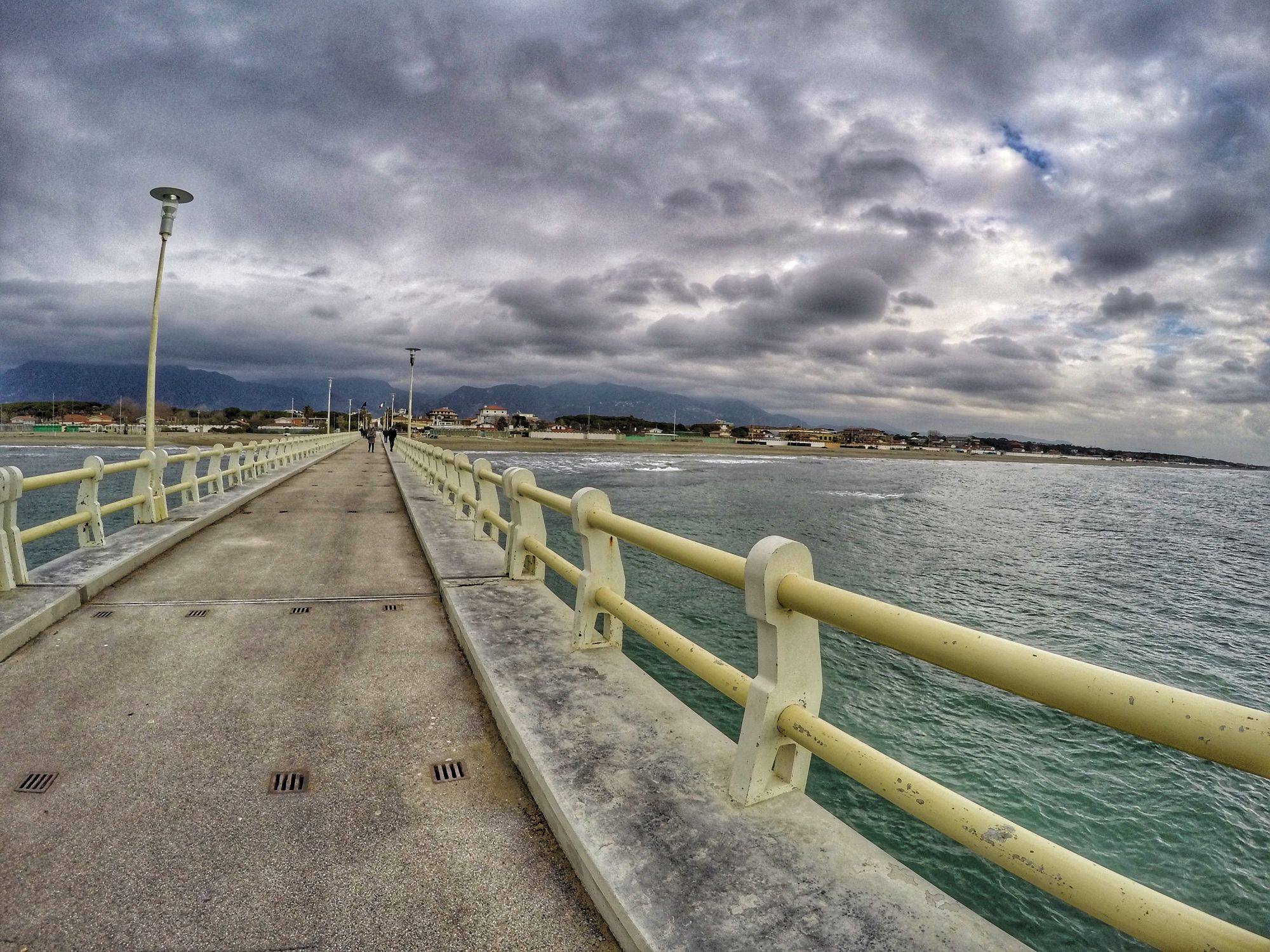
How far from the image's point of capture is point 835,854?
2.15 m

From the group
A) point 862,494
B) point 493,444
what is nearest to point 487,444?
point 493,444

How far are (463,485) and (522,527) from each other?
366cm

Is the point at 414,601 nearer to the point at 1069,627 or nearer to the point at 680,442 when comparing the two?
the point at 1069,627

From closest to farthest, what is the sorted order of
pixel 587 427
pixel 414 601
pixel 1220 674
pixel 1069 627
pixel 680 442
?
pixel 414 601 < pixel 1220 674 < pixel 1069 627 < pixel 680 442 < pixel 587 427

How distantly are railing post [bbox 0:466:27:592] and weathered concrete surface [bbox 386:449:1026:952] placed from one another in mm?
4379

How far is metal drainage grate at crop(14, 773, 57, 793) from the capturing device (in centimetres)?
268

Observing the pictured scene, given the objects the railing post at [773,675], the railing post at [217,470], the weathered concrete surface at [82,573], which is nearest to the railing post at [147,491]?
the weathered concrete surface at [82,573]

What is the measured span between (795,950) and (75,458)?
5308cm

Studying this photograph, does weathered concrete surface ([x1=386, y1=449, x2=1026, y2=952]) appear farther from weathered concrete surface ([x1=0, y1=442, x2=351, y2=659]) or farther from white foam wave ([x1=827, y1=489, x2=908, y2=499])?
white foam wave ([x1=827, y1=489, x2=908, y2=499])

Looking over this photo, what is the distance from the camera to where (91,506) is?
21.7ft

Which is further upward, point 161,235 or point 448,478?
point 161,235

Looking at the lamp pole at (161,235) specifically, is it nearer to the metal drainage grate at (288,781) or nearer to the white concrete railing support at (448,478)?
the white concrete railing support at (448,478)

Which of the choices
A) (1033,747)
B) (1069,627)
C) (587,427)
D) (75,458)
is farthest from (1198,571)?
(587,427)

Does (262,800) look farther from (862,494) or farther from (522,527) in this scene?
(862,494)
